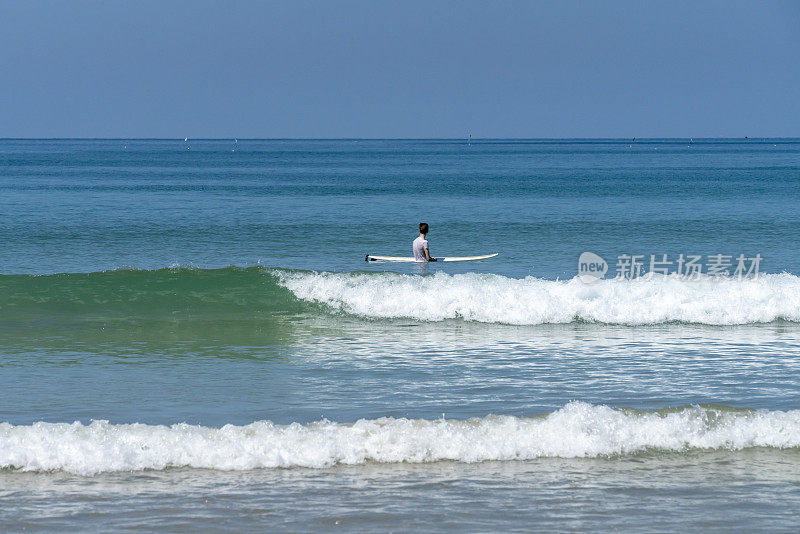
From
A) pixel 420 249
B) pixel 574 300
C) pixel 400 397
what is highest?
pixel 420 249

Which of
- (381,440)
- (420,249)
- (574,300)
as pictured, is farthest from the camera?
(420,249)

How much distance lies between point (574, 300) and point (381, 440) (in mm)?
10061

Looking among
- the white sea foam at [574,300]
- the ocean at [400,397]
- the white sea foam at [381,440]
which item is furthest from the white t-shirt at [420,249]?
the white sea foam at [381,440]

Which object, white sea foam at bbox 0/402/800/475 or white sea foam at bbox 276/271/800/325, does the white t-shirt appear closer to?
white sea foam at bbox 276/271/800/325

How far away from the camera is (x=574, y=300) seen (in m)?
18.3

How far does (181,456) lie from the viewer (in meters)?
8.70

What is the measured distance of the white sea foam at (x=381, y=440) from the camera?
866 cm

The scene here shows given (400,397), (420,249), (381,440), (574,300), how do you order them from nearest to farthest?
(381,440)
(400,397)
(574,300)
(420,249)

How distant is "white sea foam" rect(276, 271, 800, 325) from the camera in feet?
58.1

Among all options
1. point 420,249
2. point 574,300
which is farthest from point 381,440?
point 420,249

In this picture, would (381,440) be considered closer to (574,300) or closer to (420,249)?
(574,300)

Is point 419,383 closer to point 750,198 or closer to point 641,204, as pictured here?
point 641,204

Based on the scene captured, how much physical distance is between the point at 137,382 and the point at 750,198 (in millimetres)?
53412

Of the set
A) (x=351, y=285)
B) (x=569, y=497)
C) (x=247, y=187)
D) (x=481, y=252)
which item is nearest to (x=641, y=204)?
(x=481, y=252)
